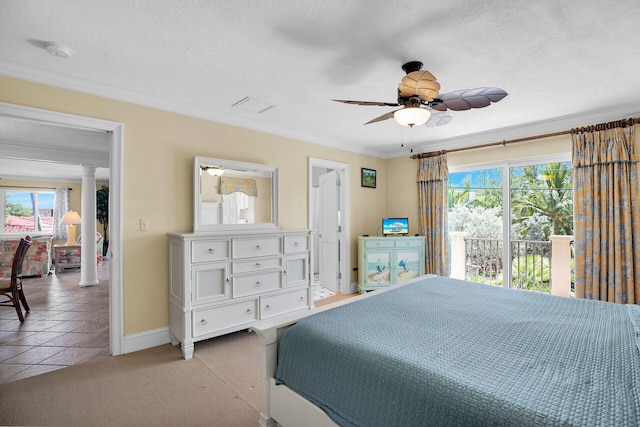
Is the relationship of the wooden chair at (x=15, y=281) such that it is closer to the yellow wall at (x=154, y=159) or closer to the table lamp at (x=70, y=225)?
the yellow wall at (x=154, y=159)

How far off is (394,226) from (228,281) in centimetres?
293

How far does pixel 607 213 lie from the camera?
3.33m

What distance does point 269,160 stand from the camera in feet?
12.8

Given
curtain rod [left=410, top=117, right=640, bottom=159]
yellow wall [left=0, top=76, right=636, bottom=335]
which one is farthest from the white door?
curtain rod [left=410, top=117, right=640, bottom=159]

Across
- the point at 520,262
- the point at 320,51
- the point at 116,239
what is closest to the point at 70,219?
the point at 116,239

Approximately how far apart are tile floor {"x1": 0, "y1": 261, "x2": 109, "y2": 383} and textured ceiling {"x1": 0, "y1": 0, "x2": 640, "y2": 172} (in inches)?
92.3

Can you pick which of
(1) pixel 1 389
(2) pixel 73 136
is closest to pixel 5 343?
(1) pixel 1 389

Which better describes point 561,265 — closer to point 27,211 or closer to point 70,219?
point 70,219

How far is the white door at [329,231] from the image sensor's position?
510cm

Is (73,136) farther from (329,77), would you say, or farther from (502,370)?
(502,370)

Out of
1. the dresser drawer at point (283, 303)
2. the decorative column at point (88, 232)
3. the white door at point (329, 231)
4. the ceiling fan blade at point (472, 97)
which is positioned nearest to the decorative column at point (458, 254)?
the white door at point (329, 231)

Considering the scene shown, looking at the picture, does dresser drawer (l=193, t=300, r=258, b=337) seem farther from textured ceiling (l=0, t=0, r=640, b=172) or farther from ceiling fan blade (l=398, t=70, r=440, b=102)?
ceiling fan blade (l=398, t=70, r=440, b=102)

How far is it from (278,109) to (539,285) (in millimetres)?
4069

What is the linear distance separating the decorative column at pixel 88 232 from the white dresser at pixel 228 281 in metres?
3.52
